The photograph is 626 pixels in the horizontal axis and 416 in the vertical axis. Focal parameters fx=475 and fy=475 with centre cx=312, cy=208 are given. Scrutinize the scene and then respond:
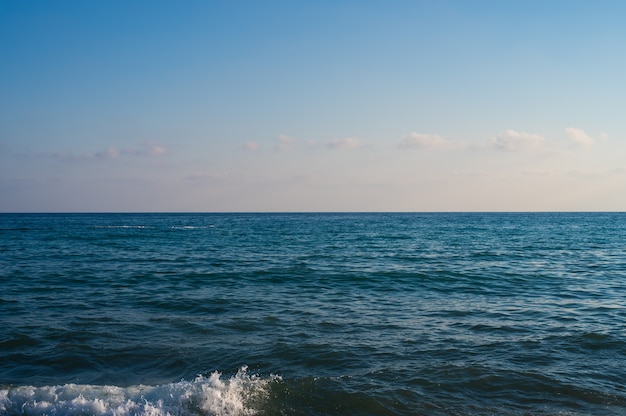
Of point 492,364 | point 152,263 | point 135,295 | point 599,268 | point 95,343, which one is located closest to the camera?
point 492,364

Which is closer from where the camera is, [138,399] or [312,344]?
[138,399]

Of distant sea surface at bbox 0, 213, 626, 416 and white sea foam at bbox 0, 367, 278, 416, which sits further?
distant sea surface at bbox 0, 213, 626, 416

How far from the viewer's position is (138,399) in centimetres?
932

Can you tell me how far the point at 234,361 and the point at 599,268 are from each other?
26.7 meters

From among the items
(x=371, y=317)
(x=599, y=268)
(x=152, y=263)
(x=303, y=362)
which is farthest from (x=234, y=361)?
(x=599, y=268)

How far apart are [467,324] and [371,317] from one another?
3078 mm

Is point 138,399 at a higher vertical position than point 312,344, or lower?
lower

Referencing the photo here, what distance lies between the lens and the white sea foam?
352 inches

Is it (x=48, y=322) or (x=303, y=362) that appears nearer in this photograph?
(x=303, y=362)

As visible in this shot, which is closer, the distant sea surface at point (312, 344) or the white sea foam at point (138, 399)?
the white sea foam at point (138, 399)

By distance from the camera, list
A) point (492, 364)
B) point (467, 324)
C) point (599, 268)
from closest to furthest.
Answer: point (492, 364) → point (467, 324) → point (599, 268)

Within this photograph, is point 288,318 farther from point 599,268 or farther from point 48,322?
point 599,268

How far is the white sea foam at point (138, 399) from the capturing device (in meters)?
8.94

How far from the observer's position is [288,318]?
625 inches
